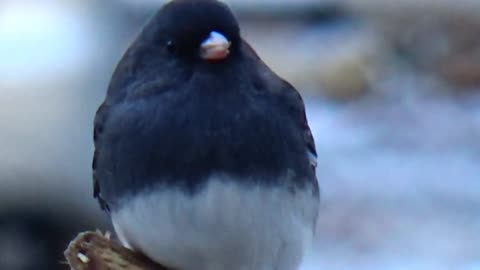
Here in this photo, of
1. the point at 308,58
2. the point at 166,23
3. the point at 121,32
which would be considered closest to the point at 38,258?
the point at 121,32

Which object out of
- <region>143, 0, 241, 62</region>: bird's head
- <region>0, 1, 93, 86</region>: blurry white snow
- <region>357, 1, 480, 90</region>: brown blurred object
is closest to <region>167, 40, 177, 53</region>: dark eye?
<region>143, 0, 241, 62</region>: bird's head

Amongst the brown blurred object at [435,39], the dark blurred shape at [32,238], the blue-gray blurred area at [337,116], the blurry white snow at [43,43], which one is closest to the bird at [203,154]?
the blue-gray blurred area at [337,116]

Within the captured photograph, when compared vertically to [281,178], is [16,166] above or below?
below

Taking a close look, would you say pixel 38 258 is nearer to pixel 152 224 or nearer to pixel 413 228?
pixel 413 228

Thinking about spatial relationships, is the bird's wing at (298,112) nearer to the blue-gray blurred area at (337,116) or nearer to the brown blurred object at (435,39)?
the blue-gray blurred area at (337,116)

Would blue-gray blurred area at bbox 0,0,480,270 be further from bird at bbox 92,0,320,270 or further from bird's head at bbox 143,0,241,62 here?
bird's head at bbox 143,0,241,62

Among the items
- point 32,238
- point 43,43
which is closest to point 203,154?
point 32,238

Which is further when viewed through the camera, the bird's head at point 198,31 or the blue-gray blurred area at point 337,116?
the blue-gray blurred area at point 337,116
